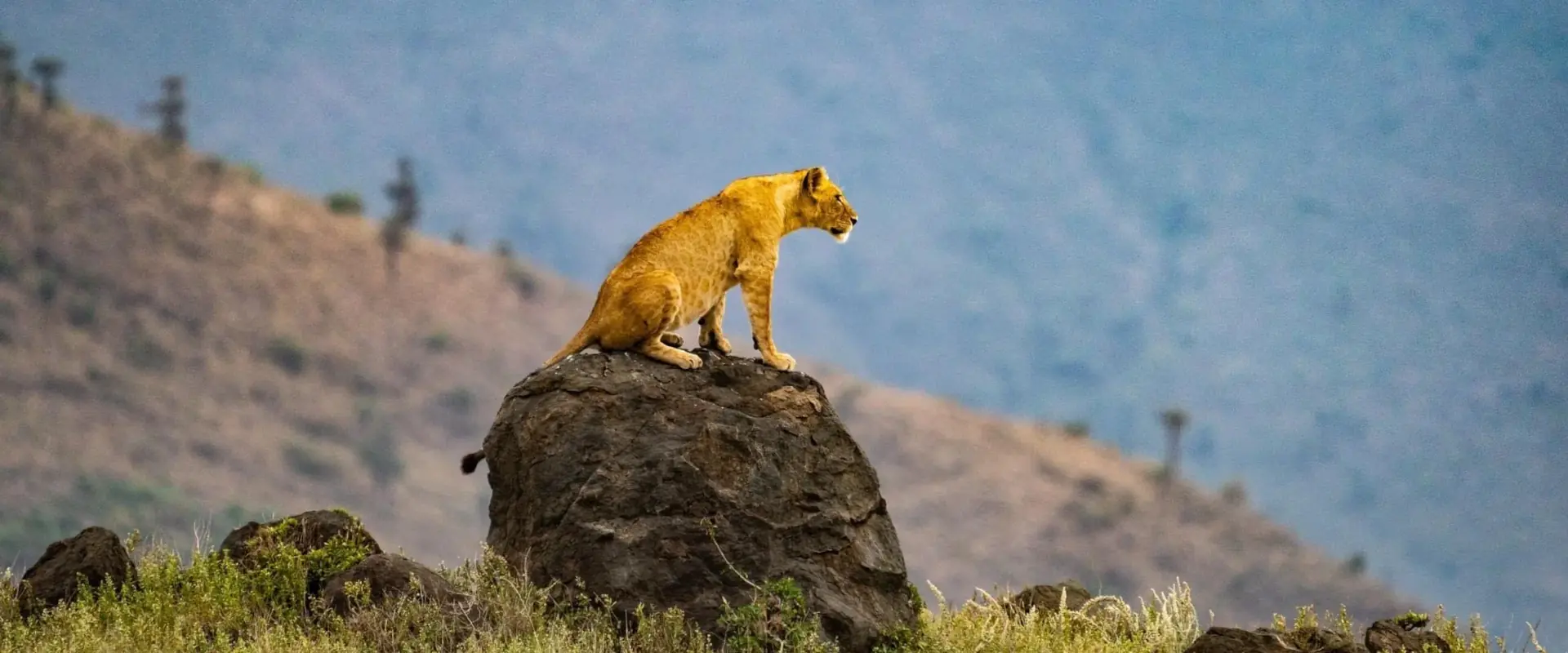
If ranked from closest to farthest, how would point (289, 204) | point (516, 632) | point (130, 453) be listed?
point (516, 632), point (130, 453), point (289, 204)

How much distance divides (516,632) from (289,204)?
8042cm

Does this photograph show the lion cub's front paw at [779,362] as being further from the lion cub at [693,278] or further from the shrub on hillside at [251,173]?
the shrub on hillside at [251,173]

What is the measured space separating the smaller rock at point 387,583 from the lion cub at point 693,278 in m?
1.78

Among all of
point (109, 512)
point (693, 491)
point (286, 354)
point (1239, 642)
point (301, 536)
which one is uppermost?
point (286, 354)

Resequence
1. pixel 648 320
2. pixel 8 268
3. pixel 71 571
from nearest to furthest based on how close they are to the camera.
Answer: pixel 648 320
pixel 71 571
pixel 8 268

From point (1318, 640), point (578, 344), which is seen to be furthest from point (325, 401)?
point (1318, 640)

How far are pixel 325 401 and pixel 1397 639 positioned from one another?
7634cm

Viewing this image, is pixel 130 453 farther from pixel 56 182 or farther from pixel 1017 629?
pixel 1017 629

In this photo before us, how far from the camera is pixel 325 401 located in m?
86.3

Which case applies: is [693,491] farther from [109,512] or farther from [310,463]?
[310,463]

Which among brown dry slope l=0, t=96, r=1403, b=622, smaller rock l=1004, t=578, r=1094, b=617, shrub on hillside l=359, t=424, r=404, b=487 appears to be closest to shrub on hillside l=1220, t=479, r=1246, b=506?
brown dry slope l=0, t=96, r=1403, b=622

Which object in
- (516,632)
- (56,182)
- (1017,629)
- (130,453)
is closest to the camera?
(516,632)

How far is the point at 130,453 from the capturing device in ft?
252

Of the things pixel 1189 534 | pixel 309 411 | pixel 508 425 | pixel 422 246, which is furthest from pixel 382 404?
pixel 508 425
